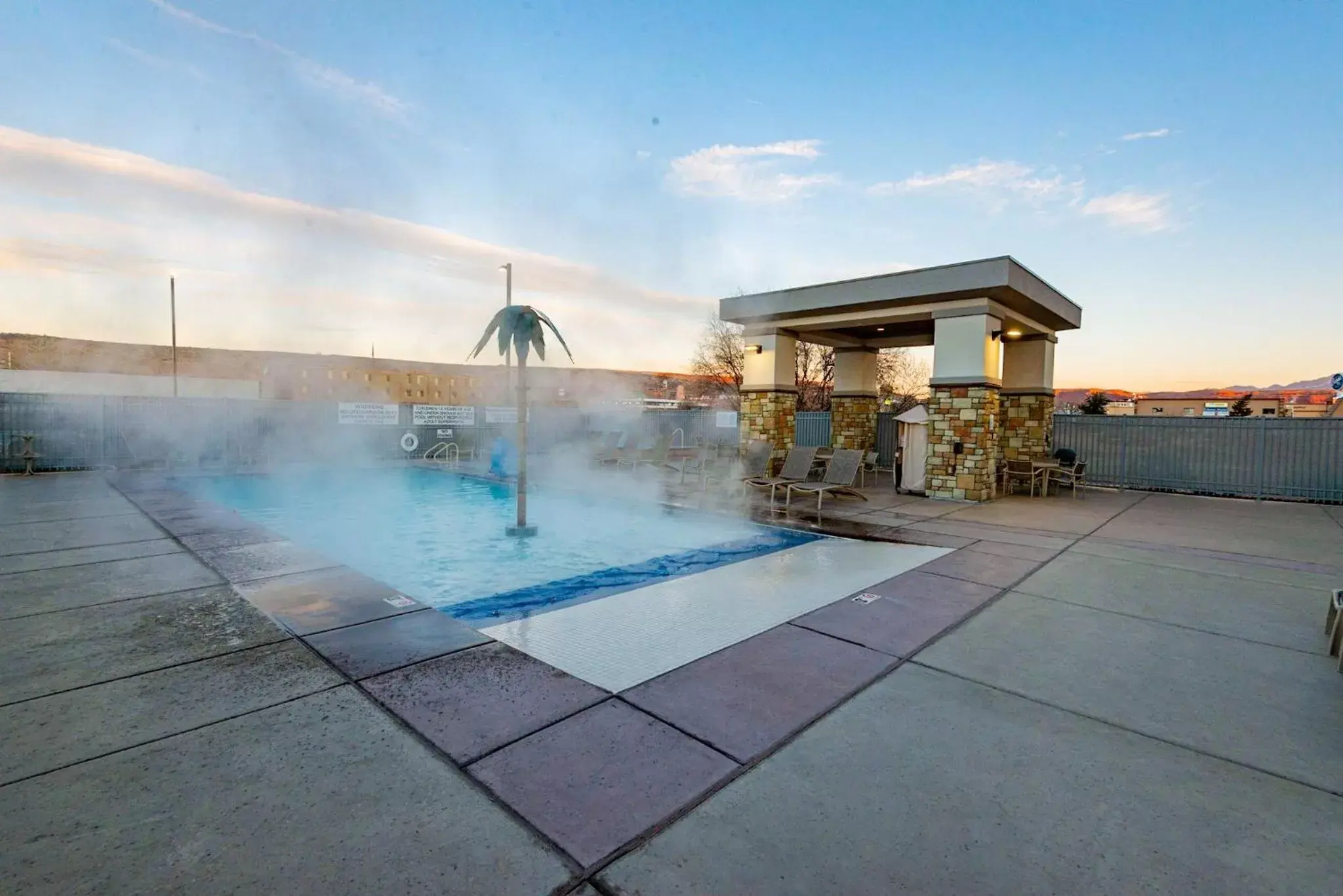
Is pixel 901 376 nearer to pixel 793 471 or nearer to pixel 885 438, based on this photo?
pixel 885 438

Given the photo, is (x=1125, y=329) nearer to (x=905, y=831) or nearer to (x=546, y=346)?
(x=546, y=346)

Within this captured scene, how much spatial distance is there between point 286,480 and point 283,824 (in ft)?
41.6

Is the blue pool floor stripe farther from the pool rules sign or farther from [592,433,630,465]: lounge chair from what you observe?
the pool rules sign

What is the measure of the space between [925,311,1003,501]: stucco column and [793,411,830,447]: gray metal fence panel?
516 cm

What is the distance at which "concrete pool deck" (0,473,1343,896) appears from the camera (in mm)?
1678

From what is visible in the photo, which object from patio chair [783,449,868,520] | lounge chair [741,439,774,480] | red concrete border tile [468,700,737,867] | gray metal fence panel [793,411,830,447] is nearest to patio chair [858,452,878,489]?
gray metal fence panel [793,411,830,447]

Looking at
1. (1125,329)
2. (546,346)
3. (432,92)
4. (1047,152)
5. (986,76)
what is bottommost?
(546,346)

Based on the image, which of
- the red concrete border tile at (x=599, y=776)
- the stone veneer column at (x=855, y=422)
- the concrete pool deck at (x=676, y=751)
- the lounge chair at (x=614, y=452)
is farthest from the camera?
the stone veneer column at (x=855, y=422)

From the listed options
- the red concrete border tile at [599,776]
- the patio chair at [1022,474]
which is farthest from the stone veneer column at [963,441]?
the red concrete border tile at [599,776]

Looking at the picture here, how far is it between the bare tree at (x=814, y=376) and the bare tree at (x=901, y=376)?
264 centimetres

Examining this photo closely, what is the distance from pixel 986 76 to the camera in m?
9.23

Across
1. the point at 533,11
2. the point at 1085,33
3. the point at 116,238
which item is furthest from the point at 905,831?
the point at 116,238

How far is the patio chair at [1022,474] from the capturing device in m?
10.8

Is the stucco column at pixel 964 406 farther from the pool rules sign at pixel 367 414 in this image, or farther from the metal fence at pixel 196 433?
the pool rules sign at pixel 367 414
